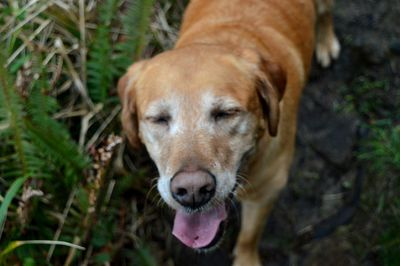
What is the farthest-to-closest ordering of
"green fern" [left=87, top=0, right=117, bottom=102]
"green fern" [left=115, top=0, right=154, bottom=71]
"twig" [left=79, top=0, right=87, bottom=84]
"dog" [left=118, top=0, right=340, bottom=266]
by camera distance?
"twig" [left=79, top=0, right=87, bottom=84], "green fern" [left=87, top=0, right=117, bottom=102], "green fern" [left=115, top=0, right=154, bottom=71], "dog" [left=118, top=0, right=340, bottom=266]

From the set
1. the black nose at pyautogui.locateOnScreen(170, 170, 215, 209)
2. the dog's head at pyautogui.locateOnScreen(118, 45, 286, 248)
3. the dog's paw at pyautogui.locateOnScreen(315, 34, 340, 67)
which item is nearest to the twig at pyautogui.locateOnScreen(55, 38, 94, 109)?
the dog's head at pyautogui.locateOnScreen(118, 45, 286, 248)

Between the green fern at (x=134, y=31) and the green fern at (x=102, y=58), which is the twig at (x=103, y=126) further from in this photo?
the green fern at (x=134, y=31)

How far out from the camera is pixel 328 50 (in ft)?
15.9

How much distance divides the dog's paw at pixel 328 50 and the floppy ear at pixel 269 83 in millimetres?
1652

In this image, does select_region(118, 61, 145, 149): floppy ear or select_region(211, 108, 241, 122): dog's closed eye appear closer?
A: select_region(211, 108, 241, 122): dog's closed eye

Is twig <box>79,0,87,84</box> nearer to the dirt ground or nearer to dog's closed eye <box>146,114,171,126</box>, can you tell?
the dirt ground

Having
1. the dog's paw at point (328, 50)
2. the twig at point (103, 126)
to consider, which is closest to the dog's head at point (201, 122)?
the twig at point (103, 126)

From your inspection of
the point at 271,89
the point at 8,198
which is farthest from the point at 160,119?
the point at 8,198

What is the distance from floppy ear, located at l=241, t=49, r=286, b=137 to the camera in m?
3.09

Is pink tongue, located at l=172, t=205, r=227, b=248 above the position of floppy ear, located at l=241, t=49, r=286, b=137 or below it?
below

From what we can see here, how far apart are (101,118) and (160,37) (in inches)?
30.6

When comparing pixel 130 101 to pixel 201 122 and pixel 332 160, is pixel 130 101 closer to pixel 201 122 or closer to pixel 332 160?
pixel 201 122

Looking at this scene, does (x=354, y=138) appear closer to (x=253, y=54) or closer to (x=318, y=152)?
(x=318, y=152)

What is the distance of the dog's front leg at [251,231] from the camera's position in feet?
12.1
